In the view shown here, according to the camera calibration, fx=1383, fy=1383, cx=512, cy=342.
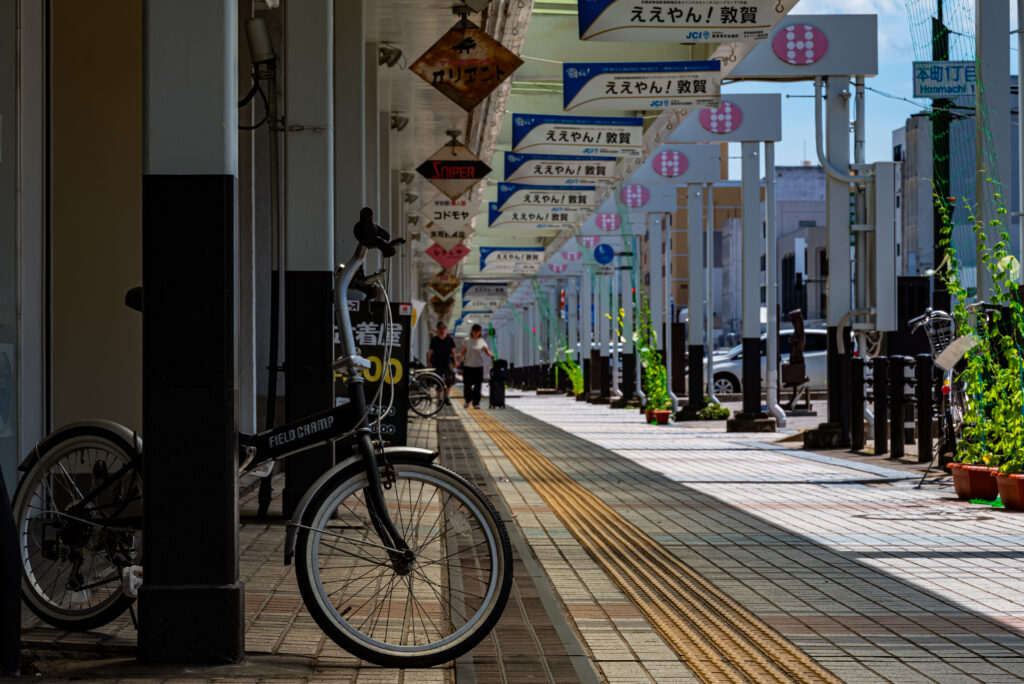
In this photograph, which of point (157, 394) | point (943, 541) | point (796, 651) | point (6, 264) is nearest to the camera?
point (157, 394)

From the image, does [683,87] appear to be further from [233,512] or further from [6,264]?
[233,512]

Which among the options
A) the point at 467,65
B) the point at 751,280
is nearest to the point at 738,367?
the point at 751,280

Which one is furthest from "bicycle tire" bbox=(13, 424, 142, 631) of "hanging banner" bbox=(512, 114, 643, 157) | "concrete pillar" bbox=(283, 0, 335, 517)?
"hanging banner" bbox=(512, 114, 643, 157)

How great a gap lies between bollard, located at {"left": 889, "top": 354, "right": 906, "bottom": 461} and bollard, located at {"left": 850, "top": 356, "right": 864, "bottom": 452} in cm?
131

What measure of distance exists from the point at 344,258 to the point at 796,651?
6257mm

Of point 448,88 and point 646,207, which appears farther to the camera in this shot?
point 646,207

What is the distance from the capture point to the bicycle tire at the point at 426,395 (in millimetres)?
22953

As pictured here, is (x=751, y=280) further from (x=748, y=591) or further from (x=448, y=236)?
(x=748, y=591)

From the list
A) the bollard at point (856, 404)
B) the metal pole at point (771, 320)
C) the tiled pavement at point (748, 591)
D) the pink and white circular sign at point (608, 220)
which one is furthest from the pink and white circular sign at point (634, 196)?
the tiled pavement at point (748, 591)

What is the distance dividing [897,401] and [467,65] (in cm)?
543

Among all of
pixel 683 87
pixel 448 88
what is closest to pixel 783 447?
pixel 683 87

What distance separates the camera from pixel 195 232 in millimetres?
4199

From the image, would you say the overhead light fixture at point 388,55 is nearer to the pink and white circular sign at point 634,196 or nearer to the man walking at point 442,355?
the pink and white circular sign at point 634,196

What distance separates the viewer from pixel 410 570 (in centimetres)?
432
